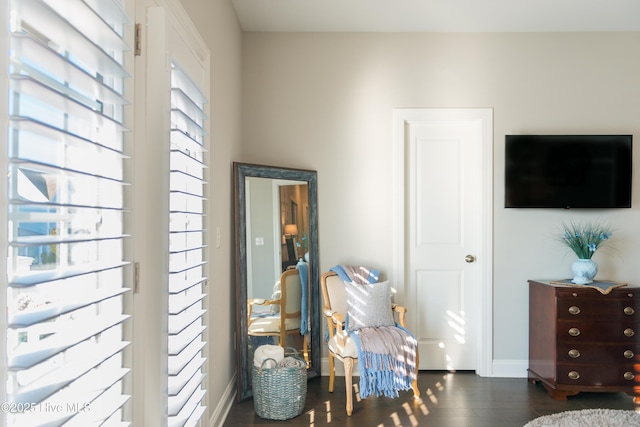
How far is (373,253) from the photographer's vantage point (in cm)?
402

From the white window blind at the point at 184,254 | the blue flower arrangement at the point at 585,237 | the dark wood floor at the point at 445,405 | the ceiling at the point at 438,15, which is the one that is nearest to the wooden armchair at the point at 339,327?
the dark wood floor at the point at 445,405

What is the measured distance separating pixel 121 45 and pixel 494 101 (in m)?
3.33

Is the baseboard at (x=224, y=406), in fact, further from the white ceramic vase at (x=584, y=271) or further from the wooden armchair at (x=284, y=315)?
the white ceramic vase at (x=584, y=271)

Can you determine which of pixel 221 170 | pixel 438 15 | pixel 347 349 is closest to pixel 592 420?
pixel 347 349

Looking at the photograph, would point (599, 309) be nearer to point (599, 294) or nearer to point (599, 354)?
point (599, 294)

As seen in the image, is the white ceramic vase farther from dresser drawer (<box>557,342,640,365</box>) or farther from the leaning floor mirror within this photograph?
the leaning floor mirror

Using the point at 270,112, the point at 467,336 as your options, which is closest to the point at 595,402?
the point at 467,336

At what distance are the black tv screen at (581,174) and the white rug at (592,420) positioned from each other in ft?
5.90

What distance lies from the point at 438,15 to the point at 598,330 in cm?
259

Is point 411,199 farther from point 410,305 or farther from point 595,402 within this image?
point 595,402

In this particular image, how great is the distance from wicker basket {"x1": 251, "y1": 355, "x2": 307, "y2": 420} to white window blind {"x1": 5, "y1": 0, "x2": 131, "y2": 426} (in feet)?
5.64

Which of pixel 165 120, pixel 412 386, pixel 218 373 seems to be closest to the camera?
pixel 165 120

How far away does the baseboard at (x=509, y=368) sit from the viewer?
3.95 meters

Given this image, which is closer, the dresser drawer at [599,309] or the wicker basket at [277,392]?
the wicker basket at [277,392]
